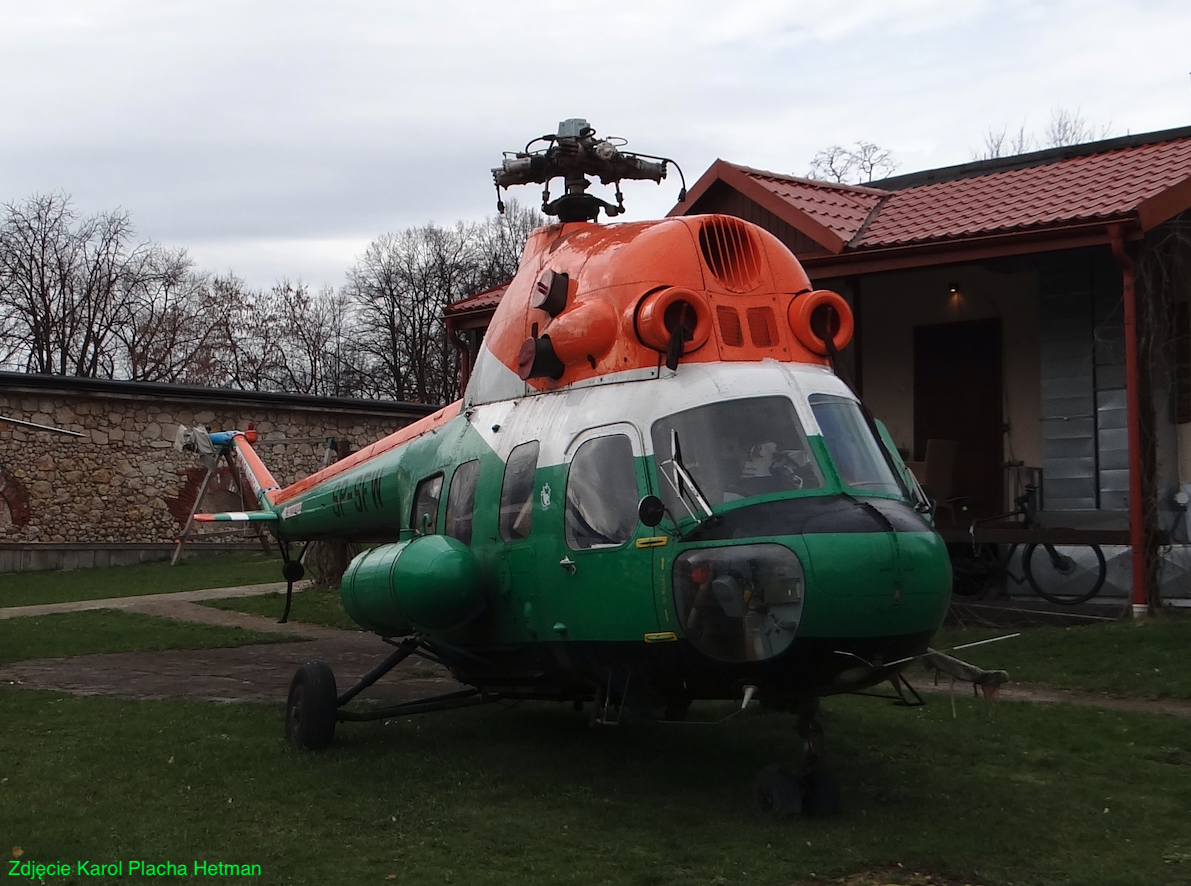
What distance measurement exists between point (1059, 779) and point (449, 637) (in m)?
4.25

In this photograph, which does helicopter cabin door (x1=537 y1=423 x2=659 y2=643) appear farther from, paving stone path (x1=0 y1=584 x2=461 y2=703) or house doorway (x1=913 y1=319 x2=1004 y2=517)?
house doorway (x1=913 y1=319 x2=1004 y2=517)

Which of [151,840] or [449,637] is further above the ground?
[449,637]

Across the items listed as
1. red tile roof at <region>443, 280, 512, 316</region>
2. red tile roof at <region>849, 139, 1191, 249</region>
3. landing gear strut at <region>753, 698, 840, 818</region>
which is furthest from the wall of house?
landing gear strut at <region>753, 698, 840, 818</region>

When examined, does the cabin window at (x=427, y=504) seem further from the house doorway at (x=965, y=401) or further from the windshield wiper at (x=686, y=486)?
the house doorway at (x=965, y=401)

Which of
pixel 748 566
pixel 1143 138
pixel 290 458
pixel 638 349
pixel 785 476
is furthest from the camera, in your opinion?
pixel 290 458

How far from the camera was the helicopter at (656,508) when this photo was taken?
260 inches

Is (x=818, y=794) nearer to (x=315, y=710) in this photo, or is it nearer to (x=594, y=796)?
(x=594, y=796)

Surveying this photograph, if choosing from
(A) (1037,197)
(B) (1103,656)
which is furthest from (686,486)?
(A) (1037,197)

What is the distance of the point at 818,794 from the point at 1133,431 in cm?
828

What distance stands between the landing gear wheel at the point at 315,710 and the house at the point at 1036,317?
8957mm

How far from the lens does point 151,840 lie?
22.6ft

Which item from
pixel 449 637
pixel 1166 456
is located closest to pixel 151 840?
pixel 449 637

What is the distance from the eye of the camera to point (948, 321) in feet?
58.2

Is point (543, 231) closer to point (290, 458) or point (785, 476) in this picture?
point (785, 476)
